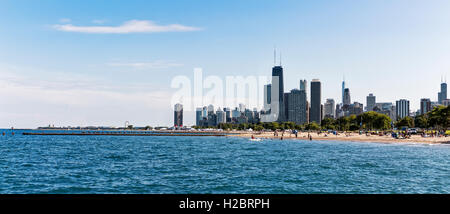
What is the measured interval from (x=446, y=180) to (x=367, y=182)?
730 centimetres

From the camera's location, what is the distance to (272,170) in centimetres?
3800

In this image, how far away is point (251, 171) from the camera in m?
37.0

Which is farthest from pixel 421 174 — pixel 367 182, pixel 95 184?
pixel 95 184
